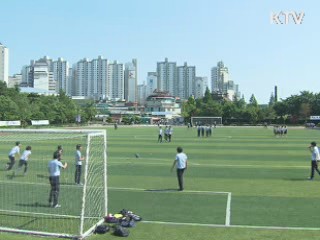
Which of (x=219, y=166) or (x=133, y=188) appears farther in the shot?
(x=219, y=166)

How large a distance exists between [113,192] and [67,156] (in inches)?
311

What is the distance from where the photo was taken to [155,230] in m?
11.6

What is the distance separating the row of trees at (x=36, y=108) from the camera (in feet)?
294

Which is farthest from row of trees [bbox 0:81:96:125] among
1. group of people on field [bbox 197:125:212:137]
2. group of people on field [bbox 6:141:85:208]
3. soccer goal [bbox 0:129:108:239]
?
soccer goal [bbox 0:129:108:239]

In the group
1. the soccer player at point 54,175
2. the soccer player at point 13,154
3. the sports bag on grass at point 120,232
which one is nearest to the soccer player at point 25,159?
the soccer player at point 13,154

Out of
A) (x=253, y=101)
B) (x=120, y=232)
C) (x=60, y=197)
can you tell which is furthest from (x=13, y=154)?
(x=253, y=101)

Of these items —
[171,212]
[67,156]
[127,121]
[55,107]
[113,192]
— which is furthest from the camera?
[127,121]

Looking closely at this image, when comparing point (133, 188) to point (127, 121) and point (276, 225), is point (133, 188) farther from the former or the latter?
point (127, 121)

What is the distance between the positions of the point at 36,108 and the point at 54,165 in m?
93.8

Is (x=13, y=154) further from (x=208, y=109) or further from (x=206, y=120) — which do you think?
(x=208, y=109)

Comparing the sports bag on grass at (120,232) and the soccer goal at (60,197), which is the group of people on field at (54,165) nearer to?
the soccer goal at (60,197)

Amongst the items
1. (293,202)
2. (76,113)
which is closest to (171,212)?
(293,202)

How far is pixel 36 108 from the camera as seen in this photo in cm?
10431

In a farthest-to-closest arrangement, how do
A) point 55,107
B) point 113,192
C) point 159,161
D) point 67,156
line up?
point 55,107 < point 159,161 < point 67,156 < point 113,192
